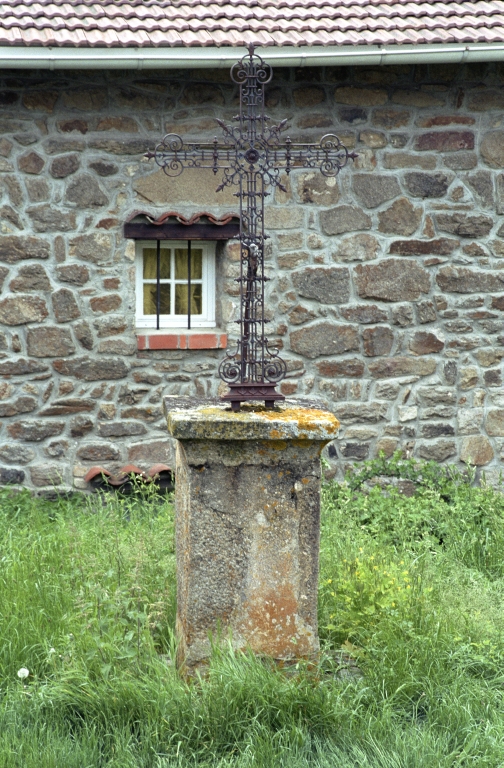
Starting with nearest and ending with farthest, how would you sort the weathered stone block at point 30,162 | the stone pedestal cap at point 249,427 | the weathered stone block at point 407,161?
the stone pedestal cap at point 249,427, the weathered stone block at point 30,162, the weathered stone block at point 407,161

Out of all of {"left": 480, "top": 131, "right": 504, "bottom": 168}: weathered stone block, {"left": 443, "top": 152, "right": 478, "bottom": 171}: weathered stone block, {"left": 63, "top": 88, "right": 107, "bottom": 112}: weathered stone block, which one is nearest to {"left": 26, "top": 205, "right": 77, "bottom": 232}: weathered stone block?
{"left": 63, "top": 88, "right": 107, "bottom": 112}: weathered stone block

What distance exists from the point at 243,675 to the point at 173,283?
3739 millimetres

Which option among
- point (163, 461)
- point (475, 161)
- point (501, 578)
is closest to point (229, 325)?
point (163, 461)

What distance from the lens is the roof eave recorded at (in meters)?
5.63

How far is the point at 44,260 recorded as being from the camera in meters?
6.11

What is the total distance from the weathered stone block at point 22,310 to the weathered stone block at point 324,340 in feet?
5.90

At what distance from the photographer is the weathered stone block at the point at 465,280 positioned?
6.44 metres

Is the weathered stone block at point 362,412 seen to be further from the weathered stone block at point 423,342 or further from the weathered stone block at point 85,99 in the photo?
the weathered stone block at point 85,99

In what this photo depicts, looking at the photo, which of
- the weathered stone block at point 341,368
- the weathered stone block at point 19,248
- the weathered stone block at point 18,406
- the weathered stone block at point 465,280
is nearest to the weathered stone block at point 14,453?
the weathered stone block at point 18,406

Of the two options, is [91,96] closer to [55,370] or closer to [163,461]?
[55,370]

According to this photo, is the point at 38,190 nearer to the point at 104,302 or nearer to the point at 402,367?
the point at 104,302

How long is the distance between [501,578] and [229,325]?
2.59 m

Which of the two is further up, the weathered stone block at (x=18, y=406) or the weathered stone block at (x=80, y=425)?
the weathered stone block at (x=18, y=406)

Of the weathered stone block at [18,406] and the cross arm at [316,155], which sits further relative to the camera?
the weathered stone block at [18,406]
